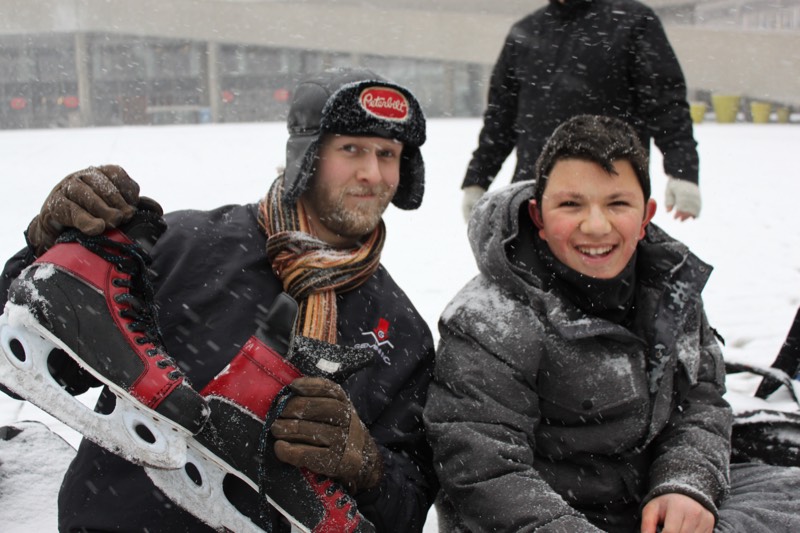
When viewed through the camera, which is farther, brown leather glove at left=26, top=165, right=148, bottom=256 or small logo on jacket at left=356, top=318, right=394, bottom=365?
small logo on jacket at left=356, top=318, right=394, bottom=365

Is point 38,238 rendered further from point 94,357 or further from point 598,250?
point 598,250

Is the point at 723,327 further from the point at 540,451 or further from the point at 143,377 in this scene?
the point at 143,377

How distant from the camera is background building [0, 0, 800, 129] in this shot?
27.1 metres

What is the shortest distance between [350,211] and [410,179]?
1.56 ft

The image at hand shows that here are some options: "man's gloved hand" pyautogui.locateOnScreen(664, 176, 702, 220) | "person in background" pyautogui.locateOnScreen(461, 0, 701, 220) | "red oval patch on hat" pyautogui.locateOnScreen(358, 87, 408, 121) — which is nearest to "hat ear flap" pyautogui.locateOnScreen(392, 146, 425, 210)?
"red oval patch on hat" pyautogui.locateOnScreen(358, 87, 408, 121)

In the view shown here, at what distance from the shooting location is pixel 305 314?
2436 millimetres

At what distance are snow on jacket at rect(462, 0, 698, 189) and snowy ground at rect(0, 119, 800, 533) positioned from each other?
4.74ft

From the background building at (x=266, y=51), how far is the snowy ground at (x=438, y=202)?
8.41 meters

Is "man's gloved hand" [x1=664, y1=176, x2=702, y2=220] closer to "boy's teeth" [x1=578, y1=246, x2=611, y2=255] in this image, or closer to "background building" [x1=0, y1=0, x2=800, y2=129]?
"boy's teeth" [x1=578, y1=246, x2=611, y2=255]

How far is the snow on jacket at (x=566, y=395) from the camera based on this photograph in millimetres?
2176

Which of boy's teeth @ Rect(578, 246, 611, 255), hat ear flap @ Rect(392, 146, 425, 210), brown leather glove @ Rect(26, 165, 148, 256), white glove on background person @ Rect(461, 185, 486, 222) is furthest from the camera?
white glove on background person @ Rect(461, 185, 486, 222)

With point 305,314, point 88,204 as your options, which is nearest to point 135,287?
point 88,204

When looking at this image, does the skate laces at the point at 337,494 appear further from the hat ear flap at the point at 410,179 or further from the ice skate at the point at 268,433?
the hat ear flap at the point at 410,179

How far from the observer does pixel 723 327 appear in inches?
217
